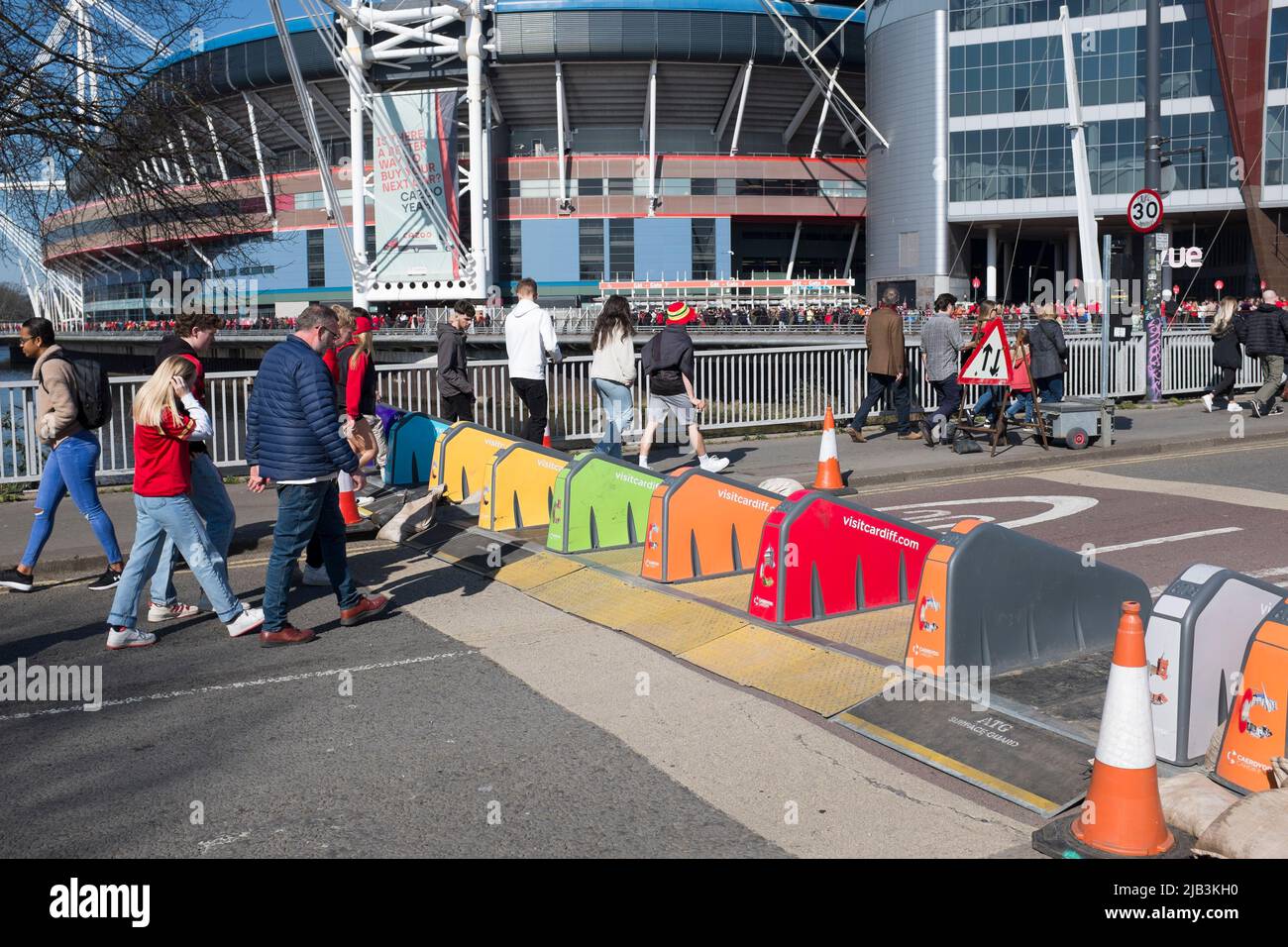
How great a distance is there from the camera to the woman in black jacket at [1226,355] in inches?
776

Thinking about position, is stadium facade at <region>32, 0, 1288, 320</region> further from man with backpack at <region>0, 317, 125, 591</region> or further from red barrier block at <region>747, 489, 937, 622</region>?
red barrier block at <region>747, 489, 937, 622</region>

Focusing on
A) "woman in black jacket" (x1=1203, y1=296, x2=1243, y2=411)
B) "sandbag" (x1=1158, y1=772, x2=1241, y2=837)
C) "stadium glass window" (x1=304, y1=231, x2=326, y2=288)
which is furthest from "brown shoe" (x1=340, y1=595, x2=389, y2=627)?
"stadium glass window" (x1=304, y1=231, x2=326, y2=288)

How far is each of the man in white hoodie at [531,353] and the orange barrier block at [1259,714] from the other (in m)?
9.16

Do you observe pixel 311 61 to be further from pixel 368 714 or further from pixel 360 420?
pixel 368 714

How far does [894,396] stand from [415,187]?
55.0 meters

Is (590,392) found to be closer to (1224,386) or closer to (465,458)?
(465,458)

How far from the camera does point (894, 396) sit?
17156 millimetres

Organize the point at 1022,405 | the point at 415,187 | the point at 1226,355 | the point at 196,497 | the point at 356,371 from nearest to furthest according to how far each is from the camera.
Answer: the point at 196,497 → the point at 356,371 → the point at 1022,405 → the point at 1226,355 → the point at 415,187

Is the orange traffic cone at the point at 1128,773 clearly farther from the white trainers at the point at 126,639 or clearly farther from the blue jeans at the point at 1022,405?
the blue jeans at the point at 1022,405

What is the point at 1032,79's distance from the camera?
63.4m

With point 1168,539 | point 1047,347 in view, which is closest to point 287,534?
point 1168,539

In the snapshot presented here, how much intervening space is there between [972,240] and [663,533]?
65.7 m

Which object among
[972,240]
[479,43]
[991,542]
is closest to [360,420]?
[991,542]

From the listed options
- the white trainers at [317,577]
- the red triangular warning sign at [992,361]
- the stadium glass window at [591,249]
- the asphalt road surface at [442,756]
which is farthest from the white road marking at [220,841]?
the stadium glass window at [591,249]
